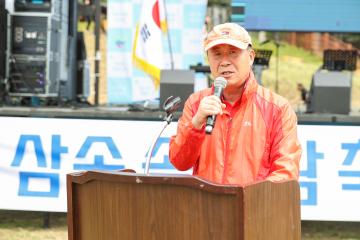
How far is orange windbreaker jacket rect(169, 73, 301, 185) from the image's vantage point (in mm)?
2869

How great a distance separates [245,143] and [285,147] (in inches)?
6.2

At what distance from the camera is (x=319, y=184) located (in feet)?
23.5

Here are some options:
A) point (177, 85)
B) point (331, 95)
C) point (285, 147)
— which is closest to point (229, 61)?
point (285, 147)

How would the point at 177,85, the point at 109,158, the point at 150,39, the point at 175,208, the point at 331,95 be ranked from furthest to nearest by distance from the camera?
the point at 150,39
the point at 331,95
the point at 177,85
the point at 109,158
the point at 175,208

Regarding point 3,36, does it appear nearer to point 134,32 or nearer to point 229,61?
point 134,32

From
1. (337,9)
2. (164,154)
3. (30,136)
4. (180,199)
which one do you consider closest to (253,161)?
(180,199)

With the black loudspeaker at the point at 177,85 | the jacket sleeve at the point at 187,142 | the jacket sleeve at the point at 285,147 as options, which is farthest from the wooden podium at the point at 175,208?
the black loudspeaker at the point at 177,85

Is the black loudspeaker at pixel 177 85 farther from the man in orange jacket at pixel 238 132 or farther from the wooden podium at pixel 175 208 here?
the wooden podium at pixel 175 208

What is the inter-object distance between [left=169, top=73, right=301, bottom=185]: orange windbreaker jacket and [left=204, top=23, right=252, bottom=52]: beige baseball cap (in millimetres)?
191

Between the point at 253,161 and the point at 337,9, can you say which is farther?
the point at 337,9

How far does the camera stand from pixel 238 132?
2893 mm

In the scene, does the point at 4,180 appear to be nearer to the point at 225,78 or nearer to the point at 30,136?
the point at 30,136

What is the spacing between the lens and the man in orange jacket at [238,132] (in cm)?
285

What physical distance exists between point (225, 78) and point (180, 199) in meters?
0.68
